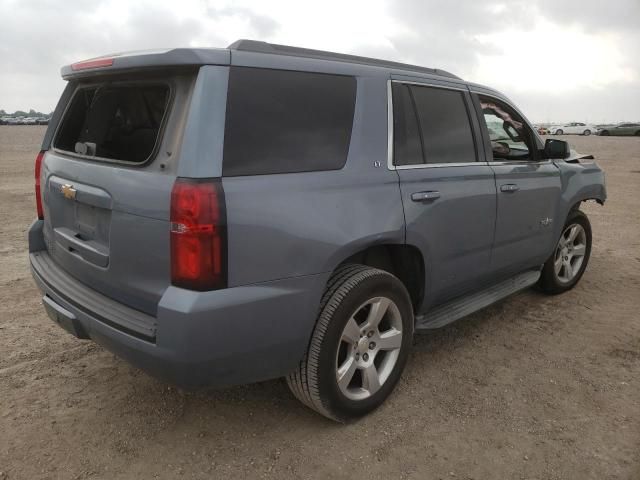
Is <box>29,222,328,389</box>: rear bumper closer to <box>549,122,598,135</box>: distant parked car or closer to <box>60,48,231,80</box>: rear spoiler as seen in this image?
<box>60,48,231,80</box>: rear spoiler

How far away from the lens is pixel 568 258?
4953 mm

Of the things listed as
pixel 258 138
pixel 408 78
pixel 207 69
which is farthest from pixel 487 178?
pixel 207 69

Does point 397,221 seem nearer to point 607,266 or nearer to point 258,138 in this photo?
point 258,138

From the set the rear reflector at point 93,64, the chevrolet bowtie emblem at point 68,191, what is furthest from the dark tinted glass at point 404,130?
the chevrolet bowtie emblem at point 68,191

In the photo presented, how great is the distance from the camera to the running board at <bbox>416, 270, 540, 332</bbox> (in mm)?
3375

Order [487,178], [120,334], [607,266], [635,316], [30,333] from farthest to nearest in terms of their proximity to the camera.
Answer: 1. [607,266]
2. [635,316]
3. [30,333]
4. [487,178]
5. [120,334]

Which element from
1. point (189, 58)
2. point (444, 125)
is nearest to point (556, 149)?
point (444, 125)

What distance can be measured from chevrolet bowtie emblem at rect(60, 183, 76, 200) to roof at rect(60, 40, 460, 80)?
1.91 feet

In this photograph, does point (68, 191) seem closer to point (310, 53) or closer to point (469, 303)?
point (310, 53)

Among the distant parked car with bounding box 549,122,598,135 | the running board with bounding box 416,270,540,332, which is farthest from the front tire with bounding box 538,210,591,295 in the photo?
the distant parked car with bounding box 549,122,598,135

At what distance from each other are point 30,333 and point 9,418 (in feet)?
3.56

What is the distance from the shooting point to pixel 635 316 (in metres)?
4.40

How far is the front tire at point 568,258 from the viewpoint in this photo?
15.6 ft

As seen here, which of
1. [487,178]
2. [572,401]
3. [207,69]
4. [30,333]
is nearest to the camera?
[207,69]
